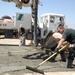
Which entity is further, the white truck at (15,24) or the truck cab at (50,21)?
the truck cab at (50,21)

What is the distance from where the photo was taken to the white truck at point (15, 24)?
2383 centimetres

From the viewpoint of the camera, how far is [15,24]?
79.9ft

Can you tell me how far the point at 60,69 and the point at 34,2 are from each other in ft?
35.5

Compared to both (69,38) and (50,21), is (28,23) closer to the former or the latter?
(50,21)

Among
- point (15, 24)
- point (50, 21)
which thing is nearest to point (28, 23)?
point (15, 24)

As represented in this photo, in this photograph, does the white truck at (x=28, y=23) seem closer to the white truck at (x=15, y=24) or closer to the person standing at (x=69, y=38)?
the white truck at (x=15, y=24)

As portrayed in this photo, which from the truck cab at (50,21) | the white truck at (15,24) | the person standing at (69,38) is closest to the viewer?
the person standing at (69,38)

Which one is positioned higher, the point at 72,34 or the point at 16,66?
the point at 72,34

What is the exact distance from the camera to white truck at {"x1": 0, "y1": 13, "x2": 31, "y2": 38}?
2383 centimetres

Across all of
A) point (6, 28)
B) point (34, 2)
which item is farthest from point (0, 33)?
point (34, 2)

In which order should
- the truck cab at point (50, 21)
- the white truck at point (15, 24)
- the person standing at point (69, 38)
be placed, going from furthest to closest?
the truck cab at point (50, 21) → the white truck at point (15, 24) → the person standing at point (69, 38)

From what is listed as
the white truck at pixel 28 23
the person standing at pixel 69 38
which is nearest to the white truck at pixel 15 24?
the white truck at pixel 28 23

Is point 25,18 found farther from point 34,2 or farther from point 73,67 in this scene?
point 73,67

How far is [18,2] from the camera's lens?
20.7 meters
